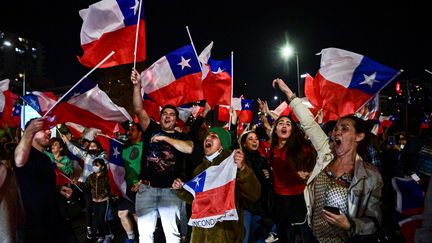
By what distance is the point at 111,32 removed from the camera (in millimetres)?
5570

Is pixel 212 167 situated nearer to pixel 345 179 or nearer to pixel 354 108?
pixel 345 179

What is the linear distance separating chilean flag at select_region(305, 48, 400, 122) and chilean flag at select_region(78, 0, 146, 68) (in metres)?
2.90

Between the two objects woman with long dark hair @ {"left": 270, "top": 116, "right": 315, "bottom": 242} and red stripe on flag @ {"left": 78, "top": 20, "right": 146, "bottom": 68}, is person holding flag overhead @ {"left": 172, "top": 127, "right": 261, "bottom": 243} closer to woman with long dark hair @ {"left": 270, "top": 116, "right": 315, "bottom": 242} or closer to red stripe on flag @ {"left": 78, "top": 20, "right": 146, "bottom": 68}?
woman with long dark hair @ {"left": 270, "top": 116, "right": 315, "bottom": 242}

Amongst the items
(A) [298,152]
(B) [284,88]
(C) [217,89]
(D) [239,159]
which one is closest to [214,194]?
(D) [239,159]

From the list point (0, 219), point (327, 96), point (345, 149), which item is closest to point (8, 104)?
point (0, 219)

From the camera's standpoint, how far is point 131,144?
21.6ft

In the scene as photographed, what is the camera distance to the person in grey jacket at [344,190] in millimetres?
2824

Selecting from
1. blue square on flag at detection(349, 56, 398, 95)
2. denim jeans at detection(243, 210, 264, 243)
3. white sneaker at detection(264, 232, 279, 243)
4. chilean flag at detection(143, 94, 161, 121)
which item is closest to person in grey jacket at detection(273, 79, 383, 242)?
blue square on flag at detection(349, 56, 398, 95)

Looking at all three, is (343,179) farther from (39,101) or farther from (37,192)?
(39,101)

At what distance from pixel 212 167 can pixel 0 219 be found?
213 centimetres

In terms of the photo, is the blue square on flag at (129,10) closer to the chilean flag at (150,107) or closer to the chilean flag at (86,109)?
the chilean flag at (86,109)

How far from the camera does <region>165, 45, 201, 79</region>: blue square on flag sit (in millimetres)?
6863

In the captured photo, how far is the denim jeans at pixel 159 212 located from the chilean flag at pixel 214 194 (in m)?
0.98

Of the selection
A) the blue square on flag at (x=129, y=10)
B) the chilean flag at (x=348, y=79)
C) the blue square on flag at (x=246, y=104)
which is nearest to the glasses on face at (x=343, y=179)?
the chilean flag at (x=348, y=79)
